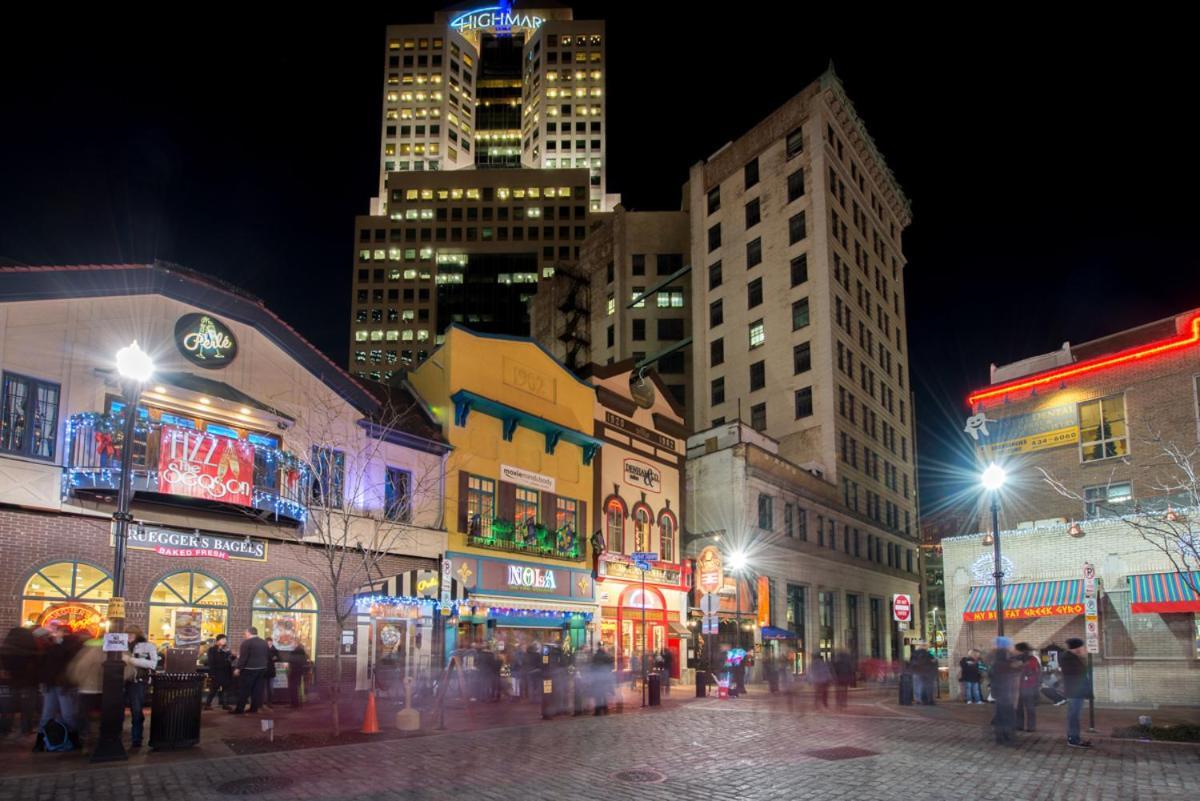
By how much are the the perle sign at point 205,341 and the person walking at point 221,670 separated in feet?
22.8

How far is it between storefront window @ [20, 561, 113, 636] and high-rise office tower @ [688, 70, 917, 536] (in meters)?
41.1

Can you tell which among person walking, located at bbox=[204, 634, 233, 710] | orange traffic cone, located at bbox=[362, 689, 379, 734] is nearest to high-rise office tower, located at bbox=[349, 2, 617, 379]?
person walking, located at bbox=[204, 634, 233, 710]

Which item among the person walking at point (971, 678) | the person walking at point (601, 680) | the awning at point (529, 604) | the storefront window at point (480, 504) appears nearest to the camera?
the person walking at point (601, 680)

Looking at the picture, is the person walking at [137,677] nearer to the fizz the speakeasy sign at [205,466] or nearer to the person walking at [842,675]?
the fizz the speakeasy sign at [205,466]

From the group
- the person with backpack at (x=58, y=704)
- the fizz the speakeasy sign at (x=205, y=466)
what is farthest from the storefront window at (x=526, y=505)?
the person with backpack at (x=58, y=704)

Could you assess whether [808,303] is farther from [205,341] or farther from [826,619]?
[205,341]

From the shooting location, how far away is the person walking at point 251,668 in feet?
62.4

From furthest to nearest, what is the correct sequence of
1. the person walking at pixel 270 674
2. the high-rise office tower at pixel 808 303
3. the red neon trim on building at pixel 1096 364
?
the high-rise office tower at pixel 808 303 < the red neon trim on building at pixel 1096 364 < the person walking at pixel 270 674

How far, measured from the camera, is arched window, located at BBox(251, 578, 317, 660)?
2230 centimetres

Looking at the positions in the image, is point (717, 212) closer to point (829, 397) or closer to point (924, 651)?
point (829, 397)

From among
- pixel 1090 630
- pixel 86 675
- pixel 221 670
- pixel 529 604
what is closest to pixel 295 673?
pixel 221 670

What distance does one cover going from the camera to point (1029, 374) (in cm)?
3572

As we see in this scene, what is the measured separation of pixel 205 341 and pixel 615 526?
57.2 ft

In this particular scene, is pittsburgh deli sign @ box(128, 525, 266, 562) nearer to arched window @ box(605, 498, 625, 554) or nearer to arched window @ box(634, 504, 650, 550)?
arched window @ box(605, 498, 625, 554)
